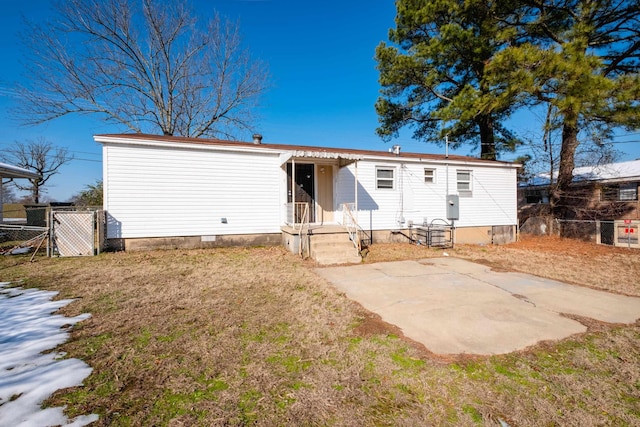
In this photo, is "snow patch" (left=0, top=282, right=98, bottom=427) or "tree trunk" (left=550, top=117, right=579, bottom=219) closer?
"snow patch" (left=0, top=282, right=98, bottom=427)

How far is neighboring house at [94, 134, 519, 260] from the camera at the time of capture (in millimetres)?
7961

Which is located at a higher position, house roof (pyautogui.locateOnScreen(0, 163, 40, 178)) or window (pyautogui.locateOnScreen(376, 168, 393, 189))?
house roof (pyautogui.locateOnScreen(0, 163, 40, 178))

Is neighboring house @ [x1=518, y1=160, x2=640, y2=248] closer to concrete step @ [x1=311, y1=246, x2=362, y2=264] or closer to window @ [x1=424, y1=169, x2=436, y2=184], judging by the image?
window @ [x1=424, y1=169, x2=436, y2=184]

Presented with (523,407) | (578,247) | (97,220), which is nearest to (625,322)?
(523,407)

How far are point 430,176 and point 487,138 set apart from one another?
779cm

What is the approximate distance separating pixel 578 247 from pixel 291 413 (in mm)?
12956

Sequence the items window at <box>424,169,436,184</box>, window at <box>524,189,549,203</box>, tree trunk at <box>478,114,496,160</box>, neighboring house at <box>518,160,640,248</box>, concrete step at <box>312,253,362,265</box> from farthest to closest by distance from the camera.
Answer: window at <box>524,189,549,203</box>
tree trunk at <box>478,114,496,160</box>
neighboring house at <box>518,160,640,248</box>
window at <box>424,169,436,184</box>
concrete step at <box>312,253,362,265</box>

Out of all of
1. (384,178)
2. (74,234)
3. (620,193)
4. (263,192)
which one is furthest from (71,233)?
(620,193)

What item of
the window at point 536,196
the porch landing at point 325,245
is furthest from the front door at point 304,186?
the window at point 536,196

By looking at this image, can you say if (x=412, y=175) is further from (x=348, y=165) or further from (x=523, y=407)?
(x=523, y=407)

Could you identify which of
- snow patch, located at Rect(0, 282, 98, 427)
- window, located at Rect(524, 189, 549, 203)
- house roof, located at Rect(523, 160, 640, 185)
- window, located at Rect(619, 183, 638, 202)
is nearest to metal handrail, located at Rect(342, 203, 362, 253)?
snow patch, located at Rect(0, 282, 98, 427)

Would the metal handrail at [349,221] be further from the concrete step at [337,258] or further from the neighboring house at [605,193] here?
the neighboring house at [605,193]

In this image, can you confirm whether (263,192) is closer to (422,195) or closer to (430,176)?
(422,195)

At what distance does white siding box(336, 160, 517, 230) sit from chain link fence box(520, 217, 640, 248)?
5.72 ft
